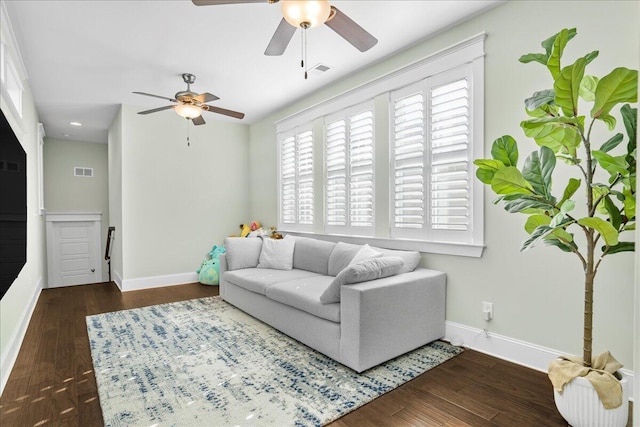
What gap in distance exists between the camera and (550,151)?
1.87 metres

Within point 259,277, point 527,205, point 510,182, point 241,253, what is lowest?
point 259,277

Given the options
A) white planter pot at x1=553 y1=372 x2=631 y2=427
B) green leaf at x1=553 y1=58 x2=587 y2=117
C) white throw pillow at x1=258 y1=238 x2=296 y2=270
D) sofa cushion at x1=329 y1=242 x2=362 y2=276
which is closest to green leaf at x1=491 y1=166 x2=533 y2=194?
A: green leaf at x1=553 y1=58 x2=587 y2=117

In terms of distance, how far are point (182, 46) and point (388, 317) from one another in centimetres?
314

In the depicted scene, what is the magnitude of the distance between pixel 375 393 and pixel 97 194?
7.23 meters

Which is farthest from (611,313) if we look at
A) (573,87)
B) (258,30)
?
(258,30)

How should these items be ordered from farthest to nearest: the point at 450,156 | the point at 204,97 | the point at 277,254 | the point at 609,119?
the point at 277,254, the point at 204,97, the point at 450,156, the point at 609,119

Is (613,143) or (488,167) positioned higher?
(613,143)

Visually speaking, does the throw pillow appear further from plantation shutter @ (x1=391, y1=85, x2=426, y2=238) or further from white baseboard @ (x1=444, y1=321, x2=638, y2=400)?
white baseboard @ (x1=444, y1=321, x2=638, y2=400)

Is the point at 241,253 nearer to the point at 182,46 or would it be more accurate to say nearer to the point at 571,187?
the point at 182,46

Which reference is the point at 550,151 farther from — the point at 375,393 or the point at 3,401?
the point at 3,401

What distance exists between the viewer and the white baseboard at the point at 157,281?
198 inches

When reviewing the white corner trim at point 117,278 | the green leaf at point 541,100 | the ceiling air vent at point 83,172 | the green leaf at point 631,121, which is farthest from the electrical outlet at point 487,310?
the ceiling air vent at point 83,172

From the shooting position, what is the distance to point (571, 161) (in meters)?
1.91

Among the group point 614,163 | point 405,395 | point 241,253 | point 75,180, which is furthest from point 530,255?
point 75,180
